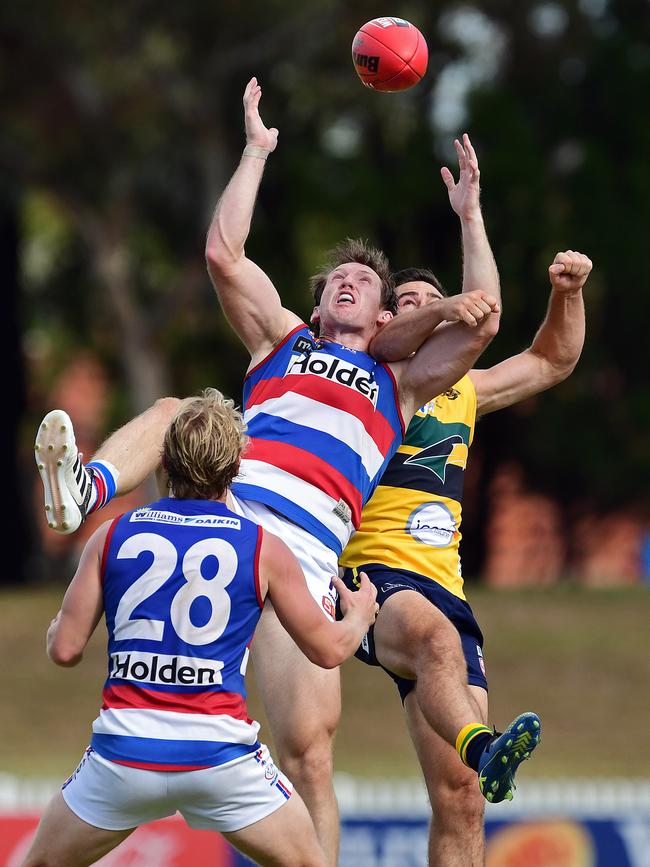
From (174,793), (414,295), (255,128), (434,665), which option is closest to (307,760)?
(434,665)

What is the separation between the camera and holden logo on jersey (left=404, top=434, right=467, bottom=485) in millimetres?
7168

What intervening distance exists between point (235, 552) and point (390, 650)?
1631 millimetres

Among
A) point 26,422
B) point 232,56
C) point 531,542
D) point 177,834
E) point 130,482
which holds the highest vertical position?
point 232,56

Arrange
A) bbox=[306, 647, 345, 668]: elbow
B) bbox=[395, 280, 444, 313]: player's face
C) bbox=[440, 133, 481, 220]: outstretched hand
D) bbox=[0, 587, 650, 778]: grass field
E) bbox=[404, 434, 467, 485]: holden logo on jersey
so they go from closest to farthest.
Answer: bbox=[306, 647, 345, 668]: elbow → bbox=[440, 133, 481, 220]: outstretched hand → bbox=[404, 434, 467, 485]: holden logo on jersey → bbox=[395, 280, 444, 313]: player's face → bbox=[0, 587, 650, 778]: grass field

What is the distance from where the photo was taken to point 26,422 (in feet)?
108

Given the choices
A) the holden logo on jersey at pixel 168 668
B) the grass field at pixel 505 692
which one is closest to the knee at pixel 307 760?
the holden logo on jersey at pixel 168 668

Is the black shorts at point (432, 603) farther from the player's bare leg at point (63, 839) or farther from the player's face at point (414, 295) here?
the player's bare leg at point (63, 839)

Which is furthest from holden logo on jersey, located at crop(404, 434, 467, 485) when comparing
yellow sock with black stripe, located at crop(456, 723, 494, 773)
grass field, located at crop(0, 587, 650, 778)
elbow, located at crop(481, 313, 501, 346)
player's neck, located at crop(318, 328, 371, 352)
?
grass field, located at crop(0, 587, 650, 778)

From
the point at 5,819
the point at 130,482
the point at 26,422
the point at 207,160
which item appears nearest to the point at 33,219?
the point at 26,422

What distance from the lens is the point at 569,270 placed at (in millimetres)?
7082

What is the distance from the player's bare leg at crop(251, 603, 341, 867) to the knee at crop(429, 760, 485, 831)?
49 centimetres

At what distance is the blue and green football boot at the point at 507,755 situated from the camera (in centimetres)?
571

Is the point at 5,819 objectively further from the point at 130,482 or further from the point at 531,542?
the point at 531,542

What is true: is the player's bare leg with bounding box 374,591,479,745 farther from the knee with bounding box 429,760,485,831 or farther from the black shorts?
the knee with bounding box 429,760,485,831
